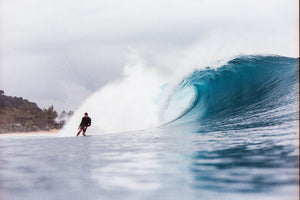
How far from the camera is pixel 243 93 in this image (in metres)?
15.9

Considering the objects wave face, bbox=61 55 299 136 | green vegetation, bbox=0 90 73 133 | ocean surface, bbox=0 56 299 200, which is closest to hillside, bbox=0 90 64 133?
green vegetation, bbox=0 90 73 133

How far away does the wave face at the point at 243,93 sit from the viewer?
11539mm

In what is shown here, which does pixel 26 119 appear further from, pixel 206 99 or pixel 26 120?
pixel 206 99

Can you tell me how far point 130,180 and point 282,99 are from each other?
10.1m

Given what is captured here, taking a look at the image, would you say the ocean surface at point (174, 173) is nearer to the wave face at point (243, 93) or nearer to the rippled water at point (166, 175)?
the rippled water at point (166, 175)

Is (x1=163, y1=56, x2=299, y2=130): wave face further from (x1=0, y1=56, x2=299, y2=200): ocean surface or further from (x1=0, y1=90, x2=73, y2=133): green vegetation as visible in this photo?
(x1=0, y1=90, x2=73, y2=133): green vegetation

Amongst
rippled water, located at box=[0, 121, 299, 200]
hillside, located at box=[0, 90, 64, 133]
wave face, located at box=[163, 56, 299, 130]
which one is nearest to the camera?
rippled water, located at box=[0, 121, 299, 200]

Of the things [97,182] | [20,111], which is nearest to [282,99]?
[97,182]

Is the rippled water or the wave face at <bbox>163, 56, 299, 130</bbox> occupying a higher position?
the wave face at <bbox>163, 56, 299, 130</bbox>

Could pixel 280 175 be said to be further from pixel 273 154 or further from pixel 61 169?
pixel 61 169

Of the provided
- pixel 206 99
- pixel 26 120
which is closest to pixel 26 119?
pixel 26 120

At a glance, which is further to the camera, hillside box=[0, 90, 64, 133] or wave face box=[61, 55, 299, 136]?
hillside box=[0, 90, 64, 133]

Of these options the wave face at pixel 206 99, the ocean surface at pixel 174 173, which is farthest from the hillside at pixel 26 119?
the ocean surface at pixel 174 173

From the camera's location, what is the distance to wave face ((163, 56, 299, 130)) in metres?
11.5
